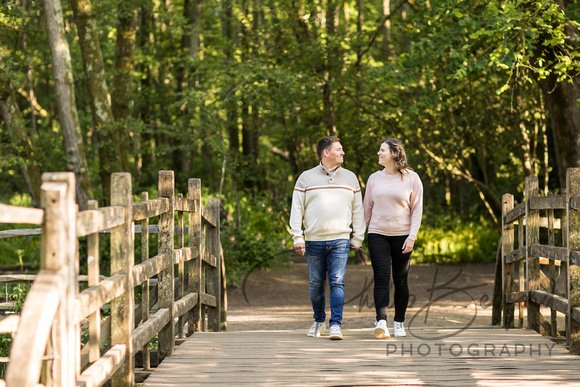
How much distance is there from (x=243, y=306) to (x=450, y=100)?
25.4ft

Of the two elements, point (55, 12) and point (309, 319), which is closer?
point (309, 319)

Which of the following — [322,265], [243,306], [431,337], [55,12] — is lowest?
[243,306]

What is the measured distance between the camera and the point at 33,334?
9.10 feet

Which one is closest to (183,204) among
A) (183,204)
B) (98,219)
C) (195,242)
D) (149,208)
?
(183,204)

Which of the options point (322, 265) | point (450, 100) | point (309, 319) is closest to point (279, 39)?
point (450, 100)

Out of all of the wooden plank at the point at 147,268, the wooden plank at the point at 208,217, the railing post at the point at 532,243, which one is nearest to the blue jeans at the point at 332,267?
the wooden plank at the point at 208,217

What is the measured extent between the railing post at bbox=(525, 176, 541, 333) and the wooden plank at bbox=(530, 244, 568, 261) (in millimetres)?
98

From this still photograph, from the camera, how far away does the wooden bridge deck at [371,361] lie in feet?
14.4

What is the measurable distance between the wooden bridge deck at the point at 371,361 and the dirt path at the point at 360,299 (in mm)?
2924

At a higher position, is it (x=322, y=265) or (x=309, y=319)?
(x=322, y=265)

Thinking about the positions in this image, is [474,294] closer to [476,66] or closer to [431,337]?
[476,66]

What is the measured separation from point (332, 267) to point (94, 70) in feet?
32.7

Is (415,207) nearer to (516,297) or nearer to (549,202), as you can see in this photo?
(549,202)

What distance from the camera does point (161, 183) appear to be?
5.36 meters
